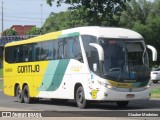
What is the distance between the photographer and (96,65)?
2016cm

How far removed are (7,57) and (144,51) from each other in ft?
35.3

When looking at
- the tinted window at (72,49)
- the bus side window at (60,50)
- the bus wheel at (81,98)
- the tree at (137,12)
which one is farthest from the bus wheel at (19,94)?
the tree at (137,12)

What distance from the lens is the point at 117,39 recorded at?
2059cm

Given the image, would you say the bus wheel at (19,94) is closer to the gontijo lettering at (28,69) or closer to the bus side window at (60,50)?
the gontijo lettering at (28,69)

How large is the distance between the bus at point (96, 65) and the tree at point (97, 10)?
56.4 feet

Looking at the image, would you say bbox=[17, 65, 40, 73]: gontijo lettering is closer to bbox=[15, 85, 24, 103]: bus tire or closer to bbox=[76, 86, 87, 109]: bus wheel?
bbox=[15, 85, 24, 103]: bus tire

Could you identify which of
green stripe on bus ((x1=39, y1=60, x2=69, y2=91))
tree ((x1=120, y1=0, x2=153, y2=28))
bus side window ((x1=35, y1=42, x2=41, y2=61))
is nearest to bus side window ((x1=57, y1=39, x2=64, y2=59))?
green stripe on bus ((x1=39, y1=60, x2=69, y2=91))

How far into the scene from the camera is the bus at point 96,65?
1997 centimetres

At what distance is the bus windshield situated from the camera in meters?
20.0

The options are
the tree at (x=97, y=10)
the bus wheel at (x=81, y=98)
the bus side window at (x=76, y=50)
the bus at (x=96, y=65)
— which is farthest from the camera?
the tree at (x=97, y=10)

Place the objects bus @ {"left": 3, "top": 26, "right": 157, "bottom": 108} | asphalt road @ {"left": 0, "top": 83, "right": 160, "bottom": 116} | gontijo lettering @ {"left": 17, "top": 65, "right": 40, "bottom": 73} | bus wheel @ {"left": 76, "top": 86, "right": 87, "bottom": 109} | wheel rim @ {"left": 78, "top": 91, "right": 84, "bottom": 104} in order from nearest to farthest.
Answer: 1. bus @ {"left": 3, "top": 26, "right": 157, "bottom": 108}
2. asphalt road @ {"left": 0, "top": 83, "right": 160, "bottom": 116}
3. bus wheel @ {"left": 76, "top": 86, "right": 87, "bottom": 109}
4. wheel rim @ {"left": 78, "top": 91, "right": 84, "bottom": 104}
5. gontijo lettering @ {"left": 17, "top": 65, "right": 40, "bottom": 73}

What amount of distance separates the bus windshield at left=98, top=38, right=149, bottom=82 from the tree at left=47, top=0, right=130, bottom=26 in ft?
68.0

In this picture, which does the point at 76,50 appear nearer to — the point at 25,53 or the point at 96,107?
the point at 96,107

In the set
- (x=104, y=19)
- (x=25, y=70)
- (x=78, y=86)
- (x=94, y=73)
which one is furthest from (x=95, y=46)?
(x=104, y=19)
